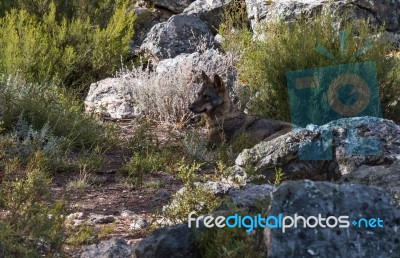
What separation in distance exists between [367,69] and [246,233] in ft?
18.1

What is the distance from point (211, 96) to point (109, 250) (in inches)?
189

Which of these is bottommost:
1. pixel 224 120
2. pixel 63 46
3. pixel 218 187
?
pixel 218 187

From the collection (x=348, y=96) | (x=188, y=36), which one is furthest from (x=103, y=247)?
(x=188, y=36)

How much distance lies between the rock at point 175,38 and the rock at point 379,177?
642 centimetres

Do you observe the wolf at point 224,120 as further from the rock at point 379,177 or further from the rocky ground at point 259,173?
the rock at point 379,177

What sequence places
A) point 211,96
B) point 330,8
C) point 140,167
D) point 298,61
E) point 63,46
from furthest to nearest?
1. point 330,8
2. point 63,46
3. point 298,61
4. point 211,96
5. point 140,167

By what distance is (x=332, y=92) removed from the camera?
8.71 m

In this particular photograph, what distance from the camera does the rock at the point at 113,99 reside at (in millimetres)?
10031

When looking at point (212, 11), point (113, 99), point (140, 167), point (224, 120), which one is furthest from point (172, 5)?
point (140, 167)

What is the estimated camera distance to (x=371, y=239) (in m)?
3.57

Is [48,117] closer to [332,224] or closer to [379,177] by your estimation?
[379,177]

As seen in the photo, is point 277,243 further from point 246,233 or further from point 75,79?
point 75,79

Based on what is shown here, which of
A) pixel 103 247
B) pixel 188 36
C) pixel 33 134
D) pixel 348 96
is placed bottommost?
pixel 103 247

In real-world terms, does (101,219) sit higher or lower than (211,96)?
lower
